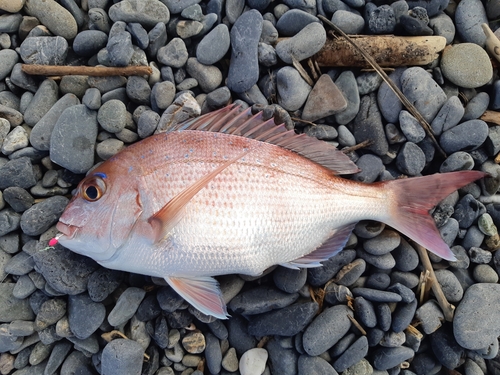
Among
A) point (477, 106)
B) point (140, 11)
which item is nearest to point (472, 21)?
point (477, 106)

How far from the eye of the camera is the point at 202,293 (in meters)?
2.16

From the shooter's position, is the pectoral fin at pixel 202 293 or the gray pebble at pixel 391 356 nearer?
the pectoral fin at pixel 202 293

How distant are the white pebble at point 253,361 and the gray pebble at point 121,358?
2.12 feet

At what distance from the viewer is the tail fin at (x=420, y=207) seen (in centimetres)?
222

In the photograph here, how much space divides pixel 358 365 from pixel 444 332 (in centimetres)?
63

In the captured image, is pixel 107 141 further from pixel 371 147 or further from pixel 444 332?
pixel 444 332

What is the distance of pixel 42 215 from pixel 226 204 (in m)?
1.15

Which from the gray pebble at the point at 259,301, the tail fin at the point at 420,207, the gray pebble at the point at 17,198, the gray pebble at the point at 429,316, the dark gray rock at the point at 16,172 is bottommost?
the gray pebble at the point at 429,316

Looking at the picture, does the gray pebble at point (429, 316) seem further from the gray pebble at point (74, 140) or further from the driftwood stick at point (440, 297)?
the gray pebble at point (74, 140)

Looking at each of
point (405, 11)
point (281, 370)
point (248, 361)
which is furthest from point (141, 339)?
point (405, 11)

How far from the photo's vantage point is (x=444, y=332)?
247cm

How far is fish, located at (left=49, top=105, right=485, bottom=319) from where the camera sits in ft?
6.51

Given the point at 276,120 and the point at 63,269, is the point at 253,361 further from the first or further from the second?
the point at 276,120

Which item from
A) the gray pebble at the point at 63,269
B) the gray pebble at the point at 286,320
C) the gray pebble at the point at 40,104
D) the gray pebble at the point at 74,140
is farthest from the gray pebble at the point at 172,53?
the gray pebble at the point at 286,320
